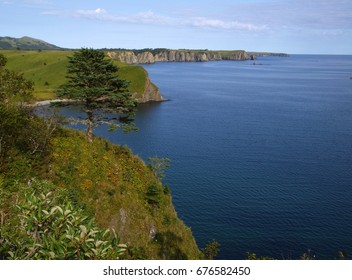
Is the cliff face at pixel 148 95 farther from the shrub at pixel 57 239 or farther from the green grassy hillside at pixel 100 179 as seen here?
the shrub at pixel 57 239

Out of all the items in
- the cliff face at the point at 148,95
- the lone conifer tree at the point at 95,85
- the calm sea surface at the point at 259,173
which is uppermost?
the lone conifer tree at the point at 95,85

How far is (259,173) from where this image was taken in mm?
75062

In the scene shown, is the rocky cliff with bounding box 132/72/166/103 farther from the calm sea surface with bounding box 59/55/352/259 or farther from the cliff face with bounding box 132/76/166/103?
the calm sea surface with bounding box 59/55/352/259

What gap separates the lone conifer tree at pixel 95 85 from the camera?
39250mm

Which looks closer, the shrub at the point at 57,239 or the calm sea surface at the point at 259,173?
the shrub at the point at 57,239

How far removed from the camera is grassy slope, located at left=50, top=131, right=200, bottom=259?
34.6 metres

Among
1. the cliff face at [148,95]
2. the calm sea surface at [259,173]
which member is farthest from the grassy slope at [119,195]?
the cliff face at [148,95]

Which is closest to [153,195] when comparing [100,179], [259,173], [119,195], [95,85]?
[119,195]

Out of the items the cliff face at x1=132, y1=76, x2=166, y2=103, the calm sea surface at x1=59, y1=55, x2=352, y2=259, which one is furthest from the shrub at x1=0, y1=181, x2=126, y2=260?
the cliff face at x1=132, y1=76, x2=166, y2=103

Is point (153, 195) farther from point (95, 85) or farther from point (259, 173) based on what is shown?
point (259, 173)

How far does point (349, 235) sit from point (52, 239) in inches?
2110

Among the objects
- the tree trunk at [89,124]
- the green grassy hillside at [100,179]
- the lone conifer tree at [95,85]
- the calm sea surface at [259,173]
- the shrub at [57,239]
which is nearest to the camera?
the shrub at [57,239]

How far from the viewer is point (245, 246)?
49.4 m

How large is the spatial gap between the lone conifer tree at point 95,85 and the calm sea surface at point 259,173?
3.21m
